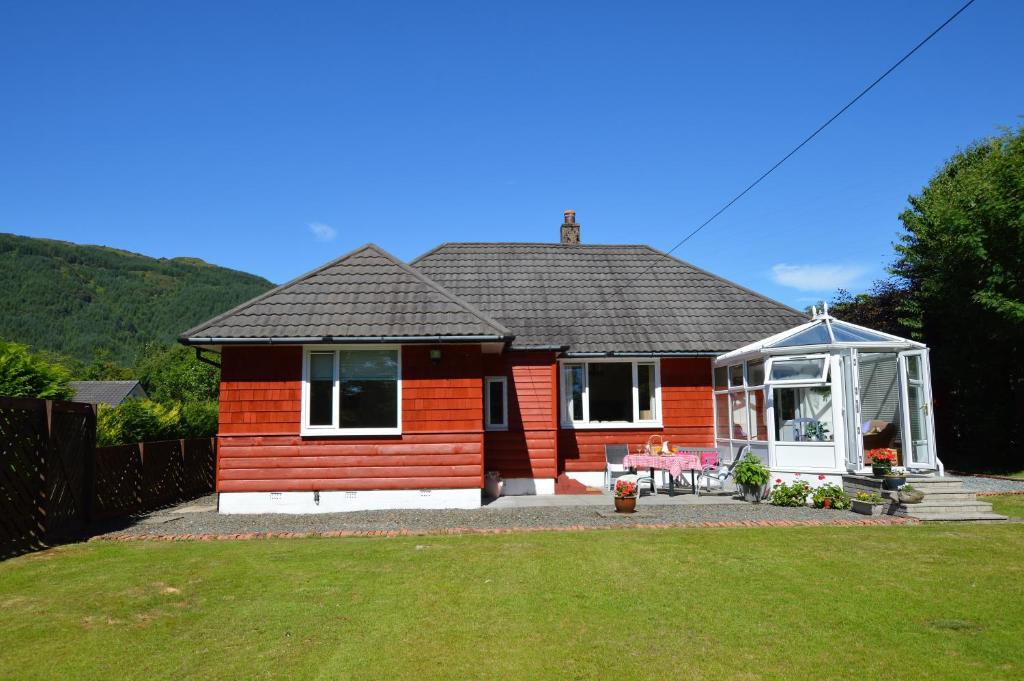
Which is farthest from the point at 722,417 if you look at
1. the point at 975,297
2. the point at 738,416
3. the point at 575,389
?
the point at 975,297

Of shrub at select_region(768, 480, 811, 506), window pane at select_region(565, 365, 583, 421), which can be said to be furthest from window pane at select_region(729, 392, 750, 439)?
window pane at select_region(565, 365, 583, 421)

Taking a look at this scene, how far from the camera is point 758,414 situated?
13703mm

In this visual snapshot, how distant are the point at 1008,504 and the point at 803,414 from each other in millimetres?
3796

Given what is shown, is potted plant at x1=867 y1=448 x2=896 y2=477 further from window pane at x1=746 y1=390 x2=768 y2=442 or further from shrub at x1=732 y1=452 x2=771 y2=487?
window pane at x1=746 y1=390 x2=768 y2=442

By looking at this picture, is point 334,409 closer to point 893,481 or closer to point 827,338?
point 827,338

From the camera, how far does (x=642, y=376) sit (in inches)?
619

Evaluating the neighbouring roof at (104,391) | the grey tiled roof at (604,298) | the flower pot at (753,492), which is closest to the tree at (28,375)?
the grey tiled roof at (604,298)

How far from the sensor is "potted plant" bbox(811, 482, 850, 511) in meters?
11.7

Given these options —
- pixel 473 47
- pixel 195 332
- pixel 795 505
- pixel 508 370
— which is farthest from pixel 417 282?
pixel 795 505

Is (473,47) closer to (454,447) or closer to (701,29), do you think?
(701,29)

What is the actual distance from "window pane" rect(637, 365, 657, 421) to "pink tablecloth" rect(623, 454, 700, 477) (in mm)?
1915

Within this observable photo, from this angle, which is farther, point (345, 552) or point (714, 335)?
point (714, 335)

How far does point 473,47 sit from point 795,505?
10.8m

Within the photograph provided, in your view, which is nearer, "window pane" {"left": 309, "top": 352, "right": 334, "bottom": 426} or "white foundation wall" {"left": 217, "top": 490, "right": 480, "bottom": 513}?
"white foundation wall" {"left": 217, "top": 490, "right": 480, "bottom": 513}
